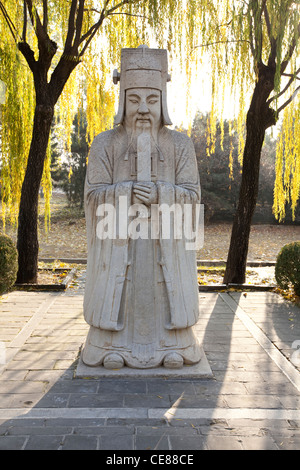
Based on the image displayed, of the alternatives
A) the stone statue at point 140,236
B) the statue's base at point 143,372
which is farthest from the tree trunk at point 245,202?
the statue's base at point 143,372

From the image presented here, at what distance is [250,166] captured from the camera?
783 cm

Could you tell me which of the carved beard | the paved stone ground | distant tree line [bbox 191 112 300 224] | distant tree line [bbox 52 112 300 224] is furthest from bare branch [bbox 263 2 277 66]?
distant tree line [bbox 191 112 300 224]

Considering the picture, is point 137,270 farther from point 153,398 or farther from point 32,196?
point 32,196

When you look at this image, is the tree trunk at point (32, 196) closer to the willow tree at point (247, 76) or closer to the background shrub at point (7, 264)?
the background shrub at point (7, 264)

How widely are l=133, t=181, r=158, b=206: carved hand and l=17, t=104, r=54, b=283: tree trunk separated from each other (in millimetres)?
4215

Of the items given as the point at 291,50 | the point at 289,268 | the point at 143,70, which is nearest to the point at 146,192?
the point at 143,70

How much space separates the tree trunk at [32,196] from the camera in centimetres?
740

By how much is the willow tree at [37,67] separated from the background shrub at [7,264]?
70cm

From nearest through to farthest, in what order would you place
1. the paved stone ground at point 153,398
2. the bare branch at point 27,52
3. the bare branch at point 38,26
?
the paved stone ground at point 153,398, the bare branch at point 38,26, the bare branch at point 27,52

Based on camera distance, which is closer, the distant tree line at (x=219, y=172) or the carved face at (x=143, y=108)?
the carved face at (x=143, y=108)

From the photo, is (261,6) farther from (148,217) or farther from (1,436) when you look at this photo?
(1,436)

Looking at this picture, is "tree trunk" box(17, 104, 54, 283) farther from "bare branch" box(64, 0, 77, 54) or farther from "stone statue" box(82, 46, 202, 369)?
"stone statue" box(82, 46, 202, 369)

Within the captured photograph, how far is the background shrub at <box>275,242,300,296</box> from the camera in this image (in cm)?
701

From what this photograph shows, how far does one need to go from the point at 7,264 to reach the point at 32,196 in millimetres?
1471
